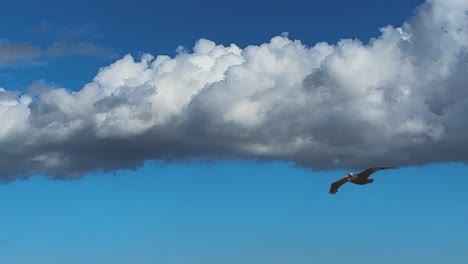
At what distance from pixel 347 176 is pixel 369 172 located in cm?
622

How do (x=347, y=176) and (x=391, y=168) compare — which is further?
(x=347, y=176)

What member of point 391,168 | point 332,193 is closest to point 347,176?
point 332,193

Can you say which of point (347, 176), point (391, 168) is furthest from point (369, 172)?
point (391, 168)

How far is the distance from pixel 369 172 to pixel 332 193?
8679 millimetres

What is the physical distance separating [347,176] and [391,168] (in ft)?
71.1

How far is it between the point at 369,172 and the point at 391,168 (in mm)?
15967

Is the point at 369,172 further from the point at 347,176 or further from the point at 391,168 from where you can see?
the point at 391,168

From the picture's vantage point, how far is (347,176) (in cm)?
16188

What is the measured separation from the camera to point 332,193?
162 meters

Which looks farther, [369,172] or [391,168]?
[369,172]

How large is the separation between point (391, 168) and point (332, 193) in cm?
2255

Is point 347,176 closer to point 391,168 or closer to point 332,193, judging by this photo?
point 332,193

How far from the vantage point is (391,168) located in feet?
462
